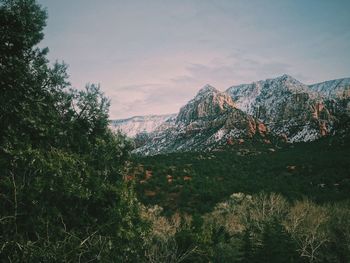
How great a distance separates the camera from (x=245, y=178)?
106 meters

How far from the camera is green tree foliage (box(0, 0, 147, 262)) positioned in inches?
584

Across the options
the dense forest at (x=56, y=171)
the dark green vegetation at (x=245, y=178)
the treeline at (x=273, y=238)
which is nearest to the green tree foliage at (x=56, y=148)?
the dense forest at (x=56, y=171)

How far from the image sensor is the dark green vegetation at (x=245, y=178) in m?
86.1

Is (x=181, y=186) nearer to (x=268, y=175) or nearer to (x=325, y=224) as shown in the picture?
(x=268, y=175)

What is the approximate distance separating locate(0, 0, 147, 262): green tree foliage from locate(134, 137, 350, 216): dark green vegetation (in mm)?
60466

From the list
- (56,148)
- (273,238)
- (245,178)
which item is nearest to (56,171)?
(56,148)

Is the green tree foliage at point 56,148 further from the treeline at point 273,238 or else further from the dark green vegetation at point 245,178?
the dark green vegetation at point 245,178

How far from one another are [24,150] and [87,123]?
20.2 ft

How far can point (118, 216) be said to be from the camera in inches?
722

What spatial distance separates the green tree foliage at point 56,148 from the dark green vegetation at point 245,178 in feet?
198

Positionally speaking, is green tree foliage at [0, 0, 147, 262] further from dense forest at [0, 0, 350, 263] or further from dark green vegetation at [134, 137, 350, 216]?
dark green vegetation at [134, 137, 350, 216]

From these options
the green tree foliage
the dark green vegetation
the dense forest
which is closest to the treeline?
the dense forest

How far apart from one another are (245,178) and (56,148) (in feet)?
309

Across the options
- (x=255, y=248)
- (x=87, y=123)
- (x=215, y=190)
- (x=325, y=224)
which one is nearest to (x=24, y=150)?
(x=87, y=123)
